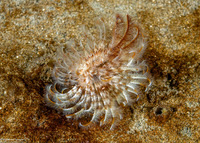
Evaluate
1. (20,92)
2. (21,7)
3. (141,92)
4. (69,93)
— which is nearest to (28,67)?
(20,92)

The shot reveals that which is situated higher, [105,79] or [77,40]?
[77,40]

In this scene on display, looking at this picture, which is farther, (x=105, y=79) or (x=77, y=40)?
(x=77, y=40)

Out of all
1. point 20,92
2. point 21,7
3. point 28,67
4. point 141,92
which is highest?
point 21,7

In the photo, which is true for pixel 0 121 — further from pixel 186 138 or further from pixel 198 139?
pixel 198 139
